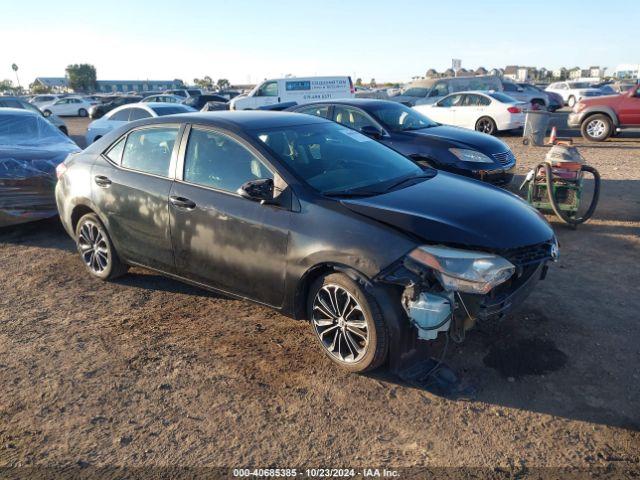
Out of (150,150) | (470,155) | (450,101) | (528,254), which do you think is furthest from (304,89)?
(528,254)

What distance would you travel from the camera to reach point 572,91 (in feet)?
99.7

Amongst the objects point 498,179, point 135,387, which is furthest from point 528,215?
point 498,179

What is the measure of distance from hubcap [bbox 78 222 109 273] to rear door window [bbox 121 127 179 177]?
825 millimetres

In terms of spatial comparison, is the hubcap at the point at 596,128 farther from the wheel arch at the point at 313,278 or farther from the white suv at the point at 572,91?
the white suv at the point at 572,91

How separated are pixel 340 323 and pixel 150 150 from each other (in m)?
2.45

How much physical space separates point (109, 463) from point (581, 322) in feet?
11.6

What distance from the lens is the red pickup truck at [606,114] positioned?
13492 millimetres

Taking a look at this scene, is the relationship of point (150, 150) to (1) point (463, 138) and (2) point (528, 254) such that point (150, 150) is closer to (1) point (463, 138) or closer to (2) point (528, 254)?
(2) point (528, 254)

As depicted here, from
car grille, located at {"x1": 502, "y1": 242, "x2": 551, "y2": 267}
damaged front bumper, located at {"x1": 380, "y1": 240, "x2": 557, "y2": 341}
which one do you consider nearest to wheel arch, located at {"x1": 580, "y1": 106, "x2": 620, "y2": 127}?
car grille, located at {"x1": 502, "y1": 242, "x2": 551, "y2": 267}

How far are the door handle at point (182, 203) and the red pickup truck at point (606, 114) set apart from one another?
1349 centimetres

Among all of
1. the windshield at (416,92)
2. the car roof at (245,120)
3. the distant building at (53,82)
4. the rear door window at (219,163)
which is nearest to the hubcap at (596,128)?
the windshield at (416,92)

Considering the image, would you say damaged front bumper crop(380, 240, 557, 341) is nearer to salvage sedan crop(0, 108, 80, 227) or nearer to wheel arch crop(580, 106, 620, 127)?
salvage sedan crop(0, 108, 80, 227)

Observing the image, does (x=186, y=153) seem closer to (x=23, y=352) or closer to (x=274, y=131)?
(x=274, y=131)

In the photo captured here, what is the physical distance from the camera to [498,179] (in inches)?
285
